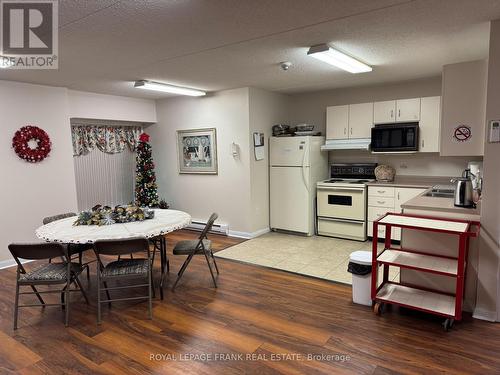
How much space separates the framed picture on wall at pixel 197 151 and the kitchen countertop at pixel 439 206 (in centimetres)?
349

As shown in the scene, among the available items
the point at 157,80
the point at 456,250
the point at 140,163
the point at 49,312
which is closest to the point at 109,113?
the point at 140,163

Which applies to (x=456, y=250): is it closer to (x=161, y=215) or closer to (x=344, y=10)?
(x=344, y=10)

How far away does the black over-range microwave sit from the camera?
4.95 meters

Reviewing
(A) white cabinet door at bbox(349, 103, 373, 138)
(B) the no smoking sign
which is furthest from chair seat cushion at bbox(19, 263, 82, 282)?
(A) white cabinet door at bbox(349, 103, 373, 138)

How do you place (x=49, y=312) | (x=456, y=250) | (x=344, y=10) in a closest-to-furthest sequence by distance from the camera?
(x=344, y=10)
(x=456, y=250)
(x=49, y=312)

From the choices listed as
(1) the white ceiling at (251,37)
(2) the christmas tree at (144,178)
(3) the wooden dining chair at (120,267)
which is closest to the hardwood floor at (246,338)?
(3) the wooden dining chair at (120,267)

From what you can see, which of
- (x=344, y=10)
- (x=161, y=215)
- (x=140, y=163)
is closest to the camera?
(x=344, y=10)

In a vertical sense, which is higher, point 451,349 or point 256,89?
point 256,89

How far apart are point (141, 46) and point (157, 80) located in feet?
5.16

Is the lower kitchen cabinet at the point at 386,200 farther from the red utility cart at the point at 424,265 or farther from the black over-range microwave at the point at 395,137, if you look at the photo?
the red utility cart at the point at 424,265

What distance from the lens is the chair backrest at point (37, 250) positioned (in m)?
2.83

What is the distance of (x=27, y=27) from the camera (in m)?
2.60

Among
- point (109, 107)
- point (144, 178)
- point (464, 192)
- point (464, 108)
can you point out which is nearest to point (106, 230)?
point (144, 178)

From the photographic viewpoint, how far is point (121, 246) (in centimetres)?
293
